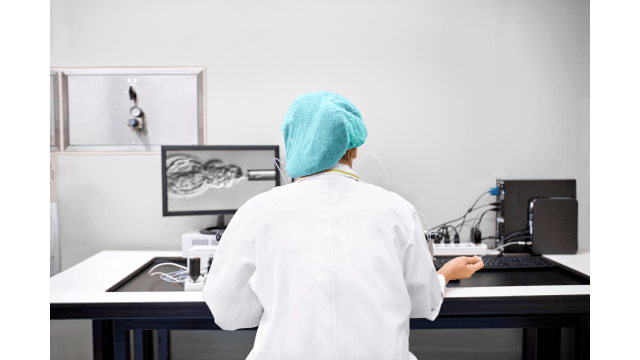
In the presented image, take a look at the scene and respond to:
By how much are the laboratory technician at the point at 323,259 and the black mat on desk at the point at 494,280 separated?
53 centimetres

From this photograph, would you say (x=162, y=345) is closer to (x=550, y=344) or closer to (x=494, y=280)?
(x=494, y=280)

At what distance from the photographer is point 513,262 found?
146cm

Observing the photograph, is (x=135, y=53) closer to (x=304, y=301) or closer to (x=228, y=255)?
(x=228, y=255)

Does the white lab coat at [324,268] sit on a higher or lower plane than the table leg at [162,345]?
higher

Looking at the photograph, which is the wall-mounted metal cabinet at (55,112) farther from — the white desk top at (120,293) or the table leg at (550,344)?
the table leg at (550,344)

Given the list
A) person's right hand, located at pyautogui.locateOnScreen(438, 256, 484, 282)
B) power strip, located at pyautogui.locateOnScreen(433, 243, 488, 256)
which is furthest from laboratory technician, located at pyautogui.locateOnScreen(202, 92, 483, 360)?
power strip, located at pyautogui.locateOnScreen(433, 243, 488, 256)

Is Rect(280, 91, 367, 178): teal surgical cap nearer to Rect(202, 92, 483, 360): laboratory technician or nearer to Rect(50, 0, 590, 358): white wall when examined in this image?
Rect(202, 92, 483, 360): laboratory technician

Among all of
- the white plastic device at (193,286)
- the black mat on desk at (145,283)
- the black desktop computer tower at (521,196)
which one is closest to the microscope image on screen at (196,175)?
the black mat on desk at (145,283)

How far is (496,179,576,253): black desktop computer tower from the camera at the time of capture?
164 centimetres

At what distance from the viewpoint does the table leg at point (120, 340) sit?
3.83ft

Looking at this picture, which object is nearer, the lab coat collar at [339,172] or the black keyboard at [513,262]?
the lab coat collar at [339,172]

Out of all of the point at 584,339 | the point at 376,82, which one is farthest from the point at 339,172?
the point at 584,339

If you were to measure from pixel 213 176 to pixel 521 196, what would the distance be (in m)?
1.44

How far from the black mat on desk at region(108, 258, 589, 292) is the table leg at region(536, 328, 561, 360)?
476mm
